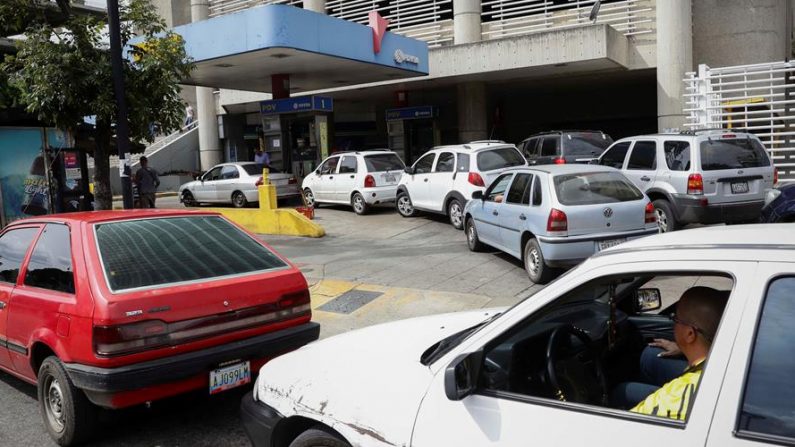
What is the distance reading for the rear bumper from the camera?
3947 millimetres

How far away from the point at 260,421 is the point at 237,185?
628 inches

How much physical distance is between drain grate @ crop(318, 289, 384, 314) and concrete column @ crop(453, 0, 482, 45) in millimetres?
15347

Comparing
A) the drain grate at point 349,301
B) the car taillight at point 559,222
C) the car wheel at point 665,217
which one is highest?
the car taillight at point 559,222

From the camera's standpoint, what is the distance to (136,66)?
36.7ft

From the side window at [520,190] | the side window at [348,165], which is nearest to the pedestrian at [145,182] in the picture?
the side window at [348,165]

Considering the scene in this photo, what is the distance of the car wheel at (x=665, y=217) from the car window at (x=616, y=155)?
4.26ft

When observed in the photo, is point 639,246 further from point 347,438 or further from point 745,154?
point 745,154

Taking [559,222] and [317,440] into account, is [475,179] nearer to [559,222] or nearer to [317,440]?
[559,222]

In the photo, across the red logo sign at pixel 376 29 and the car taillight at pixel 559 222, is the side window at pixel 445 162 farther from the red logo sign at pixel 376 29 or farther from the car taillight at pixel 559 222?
the car taillight at pixel 559 222

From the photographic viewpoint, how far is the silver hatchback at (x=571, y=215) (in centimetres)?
812

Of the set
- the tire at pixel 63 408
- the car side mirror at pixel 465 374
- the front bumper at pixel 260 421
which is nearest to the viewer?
the car side mirror at pixel 465 374

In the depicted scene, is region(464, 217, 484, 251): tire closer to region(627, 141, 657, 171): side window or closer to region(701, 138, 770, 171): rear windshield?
region(627, 141, 657, 171): side window

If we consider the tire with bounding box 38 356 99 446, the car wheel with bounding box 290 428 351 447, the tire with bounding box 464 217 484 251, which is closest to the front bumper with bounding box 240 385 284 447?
the car wheel with bounding box 290 428 351 447

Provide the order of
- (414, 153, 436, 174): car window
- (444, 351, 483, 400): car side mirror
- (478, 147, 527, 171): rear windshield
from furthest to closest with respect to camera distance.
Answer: (414, 153, 436, 174): car window → (478, 147, 527, 171): rear windshield → (444, 351, 483, 400): car side mirror
